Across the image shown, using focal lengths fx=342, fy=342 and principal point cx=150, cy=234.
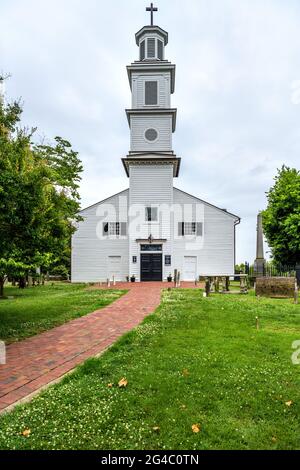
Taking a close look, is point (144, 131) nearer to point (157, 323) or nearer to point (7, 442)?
point (157, 323)

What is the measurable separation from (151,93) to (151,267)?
587 inches

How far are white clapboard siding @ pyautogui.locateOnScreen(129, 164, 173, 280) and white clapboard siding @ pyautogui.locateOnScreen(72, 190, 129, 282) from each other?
1.41 m

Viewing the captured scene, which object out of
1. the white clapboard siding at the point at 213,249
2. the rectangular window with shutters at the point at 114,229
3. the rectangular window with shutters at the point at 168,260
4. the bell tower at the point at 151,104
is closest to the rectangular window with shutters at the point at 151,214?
the rectangular window with shutters at the point at 114,229

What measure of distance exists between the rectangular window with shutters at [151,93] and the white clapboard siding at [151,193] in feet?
19.3

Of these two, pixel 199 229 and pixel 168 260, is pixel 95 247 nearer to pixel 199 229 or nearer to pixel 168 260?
pixel 168 260

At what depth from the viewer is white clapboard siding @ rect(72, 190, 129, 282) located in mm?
28938

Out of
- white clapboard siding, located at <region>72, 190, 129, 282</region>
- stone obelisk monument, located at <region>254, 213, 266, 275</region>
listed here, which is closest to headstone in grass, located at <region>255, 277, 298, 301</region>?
stone obelisk monument, located at <region>254, 213, 266, 275</region>

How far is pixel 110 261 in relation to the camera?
2906 centimetres

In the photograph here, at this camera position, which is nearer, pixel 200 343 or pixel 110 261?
pixel 200 343

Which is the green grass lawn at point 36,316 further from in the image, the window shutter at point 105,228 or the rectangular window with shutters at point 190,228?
the rectangular window with shutters at point 190,228

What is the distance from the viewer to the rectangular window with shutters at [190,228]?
2850cm

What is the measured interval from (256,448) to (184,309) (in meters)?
7.78

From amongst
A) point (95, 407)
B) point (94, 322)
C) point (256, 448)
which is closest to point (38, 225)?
point (94, 322)
